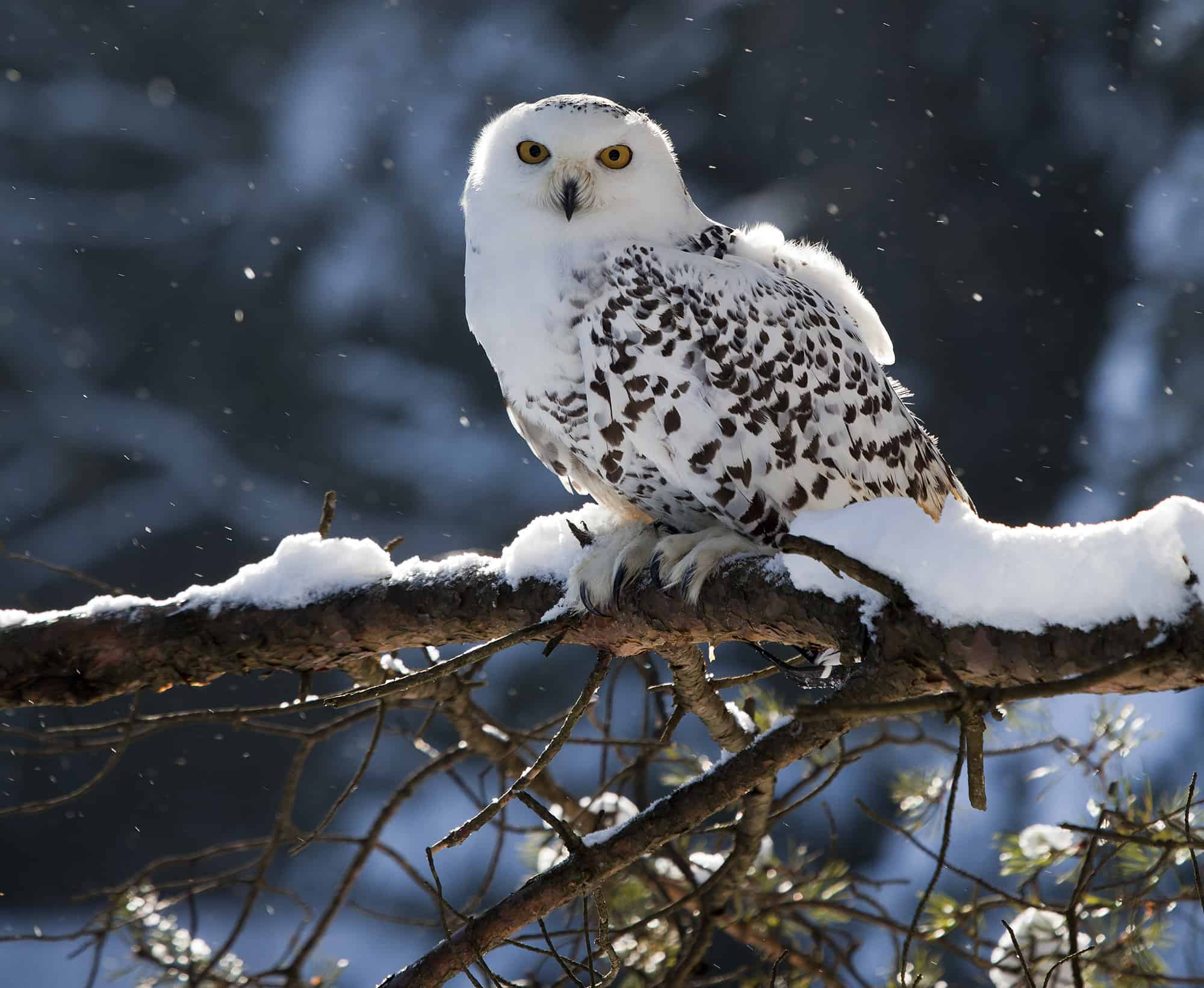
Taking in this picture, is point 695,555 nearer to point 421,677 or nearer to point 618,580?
point 618,580

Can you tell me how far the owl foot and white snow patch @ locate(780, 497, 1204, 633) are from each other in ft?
1.06

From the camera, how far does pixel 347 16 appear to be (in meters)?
3.52

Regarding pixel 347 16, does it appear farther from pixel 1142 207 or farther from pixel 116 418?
pixel 1142 207

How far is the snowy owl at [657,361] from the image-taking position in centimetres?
132

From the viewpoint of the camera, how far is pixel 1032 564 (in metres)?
0.84

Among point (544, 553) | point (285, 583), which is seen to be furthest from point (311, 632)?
point (544, 553)

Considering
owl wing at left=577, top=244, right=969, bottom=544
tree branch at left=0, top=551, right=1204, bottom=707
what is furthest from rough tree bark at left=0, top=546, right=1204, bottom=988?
owl wing at left=577, top=244, right=969, bottom=544

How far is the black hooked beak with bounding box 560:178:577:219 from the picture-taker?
58.0 inches

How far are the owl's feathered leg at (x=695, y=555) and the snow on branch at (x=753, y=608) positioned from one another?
0.08ft

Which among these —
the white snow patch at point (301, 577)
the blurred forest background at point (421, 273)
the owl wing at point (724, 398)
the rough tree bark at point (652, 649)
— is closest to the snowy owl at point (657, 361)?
the owl wing at point (724, 398)

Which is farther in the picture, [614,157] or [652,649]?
[614,157]

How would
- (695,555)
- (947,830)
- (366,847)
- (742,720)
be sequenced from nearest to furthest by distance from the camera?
(947,830)
(695,555)
(366,847)
(742,720)

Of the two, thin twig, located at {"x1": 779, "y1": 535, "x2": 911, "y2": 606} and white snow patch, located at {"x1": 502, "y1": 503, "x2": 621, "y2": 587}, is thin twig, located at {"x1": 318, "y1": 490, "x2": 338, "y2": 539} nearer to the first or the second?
white snow patch, located at {"x1": 502, "y1": 503, "x2": 621, "y2": 587}

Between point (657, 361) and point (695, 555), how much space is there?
0.28 meters
